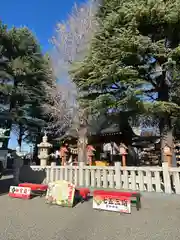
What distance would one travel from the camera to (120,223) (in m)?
3.27

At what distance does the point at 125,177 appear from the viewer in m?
5.87

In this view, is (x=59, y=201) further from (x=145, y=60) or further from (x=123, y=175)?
(x=145, y=60)

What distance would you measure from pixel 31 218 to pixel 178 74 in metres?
6.79

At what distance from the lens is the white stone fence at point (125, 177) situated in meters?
5.15

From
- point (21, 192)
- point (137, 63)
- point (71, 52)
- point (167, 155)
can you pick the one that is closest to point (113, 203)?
point (21, 192)

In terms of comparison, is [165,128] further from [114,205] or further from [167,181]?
[114,205]

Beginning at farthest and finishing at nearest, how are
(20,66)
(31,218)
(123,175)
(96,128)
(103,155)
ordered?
(20,66)
(103,155)
(96,128)
(123,175)
(31,218)

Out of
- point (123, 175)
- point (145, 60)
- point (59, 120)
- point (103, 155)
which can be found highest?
point (145, 60)

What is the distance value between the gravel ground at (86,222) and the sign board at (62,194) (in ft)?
0.61

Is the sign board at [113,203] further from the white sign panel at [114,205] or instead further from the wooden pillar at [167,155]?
the wooden pillar at [167,155]

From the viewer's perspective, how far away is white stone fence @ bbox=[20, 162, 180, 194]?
5.15 metres

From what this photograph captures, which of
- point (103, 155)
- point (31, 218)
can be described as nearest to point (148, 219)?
point (31, 218)

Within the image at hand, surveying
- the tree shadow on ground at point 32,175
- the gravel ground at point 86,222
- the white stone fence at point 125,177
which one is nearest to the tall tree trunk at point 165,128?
the white stone fence at point 125,177

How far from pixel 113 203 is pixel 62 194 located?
53.2 inches
